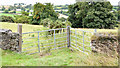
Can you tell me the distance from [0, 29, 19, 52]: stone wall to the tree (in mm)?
10768

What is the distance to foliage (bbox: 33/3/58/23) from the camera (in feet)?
44.9

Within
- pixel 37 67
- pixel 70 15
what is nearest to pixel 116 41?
pixel 37 67

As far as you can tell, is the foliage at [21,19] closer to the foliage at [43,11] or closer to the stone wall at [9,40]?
the foliage at [43,11]

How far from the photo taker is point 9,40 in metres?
4.79

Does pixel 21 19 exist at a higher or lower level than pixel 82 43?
higher

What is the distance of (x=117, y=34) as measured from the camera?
4.10 meters

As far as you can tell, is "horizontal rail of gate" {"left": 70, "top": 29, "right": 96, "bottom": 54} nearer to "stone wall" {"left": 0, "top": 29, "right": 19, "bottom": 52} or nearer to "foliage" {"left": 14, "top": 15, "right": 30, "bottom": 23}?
"stone wall" {"left": 0, "top": 29, "right": 19, "bottom": 52}

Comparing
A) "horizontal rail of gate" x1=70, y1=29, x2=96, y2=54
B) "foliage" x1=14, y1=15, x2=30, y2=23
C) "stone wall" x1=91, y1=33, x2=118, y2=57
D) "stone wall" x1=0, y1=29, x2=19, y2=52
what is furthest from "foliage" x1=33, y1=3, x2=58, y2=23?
"stone wall" x1=91, y1=33, x2=118, y2=57

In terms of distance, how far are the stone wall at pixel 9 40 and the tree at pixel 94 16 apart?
10768mm

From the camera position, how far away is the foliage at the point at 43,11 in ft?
44.9

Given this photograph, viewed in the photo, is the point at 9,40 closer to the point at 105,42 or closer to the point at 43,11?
the point at 105,42

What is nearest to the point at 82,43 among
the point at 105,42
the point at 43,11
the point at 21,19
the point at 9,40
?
the point at 105,42

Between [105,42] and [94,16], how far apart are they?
10.9 m

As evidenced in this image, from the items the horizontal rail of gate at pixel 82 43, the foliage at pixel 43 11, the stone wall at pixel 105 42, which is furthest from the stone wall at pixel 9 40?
the foliage at pixel 43 11
